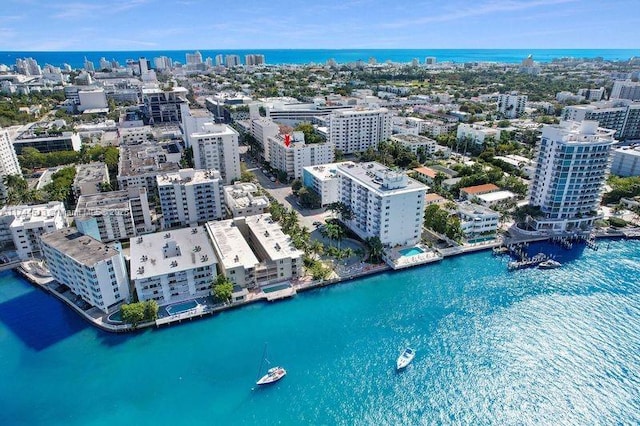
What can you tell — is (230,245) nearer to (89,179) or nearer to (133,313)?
(133,313)

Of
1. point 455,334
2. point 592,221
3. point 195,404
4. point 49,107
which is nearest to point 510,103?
point 592,221

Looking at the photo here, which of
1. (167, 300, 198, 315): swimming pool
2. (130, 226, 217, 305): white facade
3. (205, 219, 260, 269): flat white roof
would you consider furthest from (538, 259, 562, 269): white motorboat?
(167, 300, 198, 315): swimming pool

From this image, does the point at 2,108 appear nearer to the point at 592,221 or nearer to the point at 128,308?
the point at 128,308

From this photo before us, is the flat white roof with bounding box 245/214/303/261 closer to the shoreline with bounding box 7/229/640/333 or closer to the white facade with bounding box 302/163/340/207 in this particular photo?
the shoreline with bounding box 7/229/640/333

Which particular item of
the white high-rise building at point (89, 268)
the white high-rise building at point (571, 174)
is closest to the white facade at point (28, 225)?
the white high-rise building at point (89, 268)

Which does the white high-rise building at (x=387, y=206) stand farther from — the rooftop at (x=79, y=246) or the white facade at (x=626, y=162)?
the white facade at (x=626, y=162)
